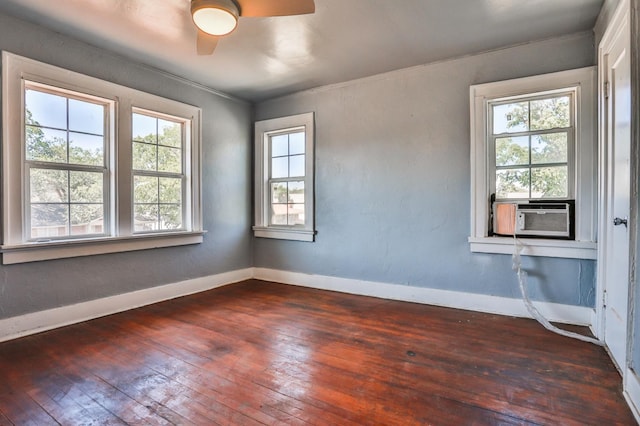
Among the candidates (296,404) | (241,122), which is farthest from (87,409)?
→ (241,122)

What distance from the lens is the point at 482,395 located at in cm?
185

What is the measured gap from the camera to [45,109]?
2902 mm

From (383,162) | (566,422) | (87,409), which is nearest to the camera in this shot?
(566,422)

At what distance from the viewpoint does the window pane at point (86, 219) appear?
309 cm

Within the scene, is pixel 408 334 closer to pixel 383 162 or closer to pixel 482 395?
pixel 482 395

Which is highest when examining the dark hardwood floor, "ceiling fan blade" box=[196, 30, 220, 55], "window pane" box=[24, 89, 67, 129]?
"ceiling fan blade" box=[196, 30, 220, 55]

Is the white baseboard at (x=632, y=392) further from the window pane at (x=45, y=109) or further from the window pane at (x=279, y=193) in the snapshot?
the window pane at (x=45, y=109)

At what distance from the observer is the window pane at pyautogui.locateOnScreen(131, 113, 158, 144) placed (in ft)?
11.6

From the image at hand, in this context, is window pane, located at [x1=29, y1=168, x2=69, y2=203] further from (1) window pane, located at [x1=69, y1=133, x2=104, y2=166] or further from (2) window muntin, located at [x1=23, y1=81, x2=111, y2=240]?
(1) window pane, located at [x1=69, y1=133, x2=104, y2=166]

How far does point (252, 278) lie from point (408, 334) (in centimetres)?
277

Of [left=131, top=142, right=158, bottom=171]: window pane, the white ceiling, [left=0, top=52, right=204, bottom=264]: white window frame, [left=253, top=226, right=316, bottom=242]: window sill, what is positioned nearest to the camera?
the white ceiling

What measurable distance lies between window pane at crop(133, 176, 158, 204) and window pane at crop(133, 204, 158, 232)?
0.21ft

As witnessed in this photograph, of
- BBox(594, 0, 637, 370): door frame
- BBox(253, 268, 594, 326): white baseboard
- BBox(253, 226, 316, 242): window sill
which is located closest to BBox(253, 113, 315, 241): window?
BBox(253, 226, 316, 242): window sill

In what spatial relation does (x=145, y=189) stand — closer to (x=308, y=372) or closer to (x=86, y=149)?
(x=86, y=149)
